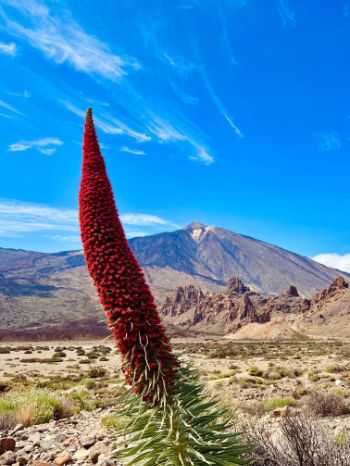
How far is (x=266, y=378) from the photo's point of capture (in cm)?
2086

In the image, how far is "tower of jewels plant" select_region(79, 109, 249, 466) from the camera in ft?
9.71

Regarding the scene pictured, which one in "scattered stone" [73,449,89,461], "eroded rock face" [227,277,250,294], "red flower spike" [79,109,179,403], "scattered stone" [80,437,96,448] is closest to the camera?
"red flower spike" [79,109,179,403]

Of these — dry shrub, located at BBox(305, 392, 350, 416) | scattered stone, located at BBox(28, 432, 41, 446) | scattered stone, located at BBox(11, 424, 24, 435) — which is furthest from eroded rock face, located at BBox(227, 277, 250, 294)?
scattered stone, located at BBox(28, 432, 41, 446)

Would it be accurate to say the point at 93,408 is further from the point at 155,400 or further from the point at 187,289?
the point at 187,289

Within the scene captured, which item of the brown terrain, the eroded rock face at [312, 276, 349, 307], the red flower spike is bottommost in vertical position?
the brown terrain

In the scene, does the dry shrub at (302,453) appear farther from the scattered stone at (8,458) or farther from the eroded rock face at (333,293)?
the eroded rock face at (333,293)

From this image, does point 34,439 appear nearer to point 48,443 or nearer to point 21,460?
point 48,443

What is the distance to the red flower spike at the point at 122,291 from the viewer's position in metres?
2.95

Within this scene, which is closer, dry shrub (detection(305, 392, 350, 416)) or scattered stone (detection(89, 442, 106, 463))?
scattered stone (detection(89, 442, 106, 463))

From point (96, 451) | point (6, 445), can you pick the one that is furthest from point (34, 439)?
point (96, 451)

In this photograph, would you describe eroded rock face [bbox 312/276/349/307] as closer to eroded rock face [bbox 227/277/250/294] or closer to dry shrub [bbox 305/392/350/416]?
eroded rock face [bbox 227/277/250/294]

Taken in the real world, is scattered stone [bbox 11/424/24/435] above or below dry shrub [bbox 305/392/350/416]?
below

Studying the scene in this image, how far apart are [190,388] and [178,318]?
16150cm

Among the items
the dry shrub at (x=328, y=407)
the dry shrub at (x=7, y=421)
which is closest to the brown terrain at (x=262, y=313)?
the dry shrub at (x=328, y=407)
